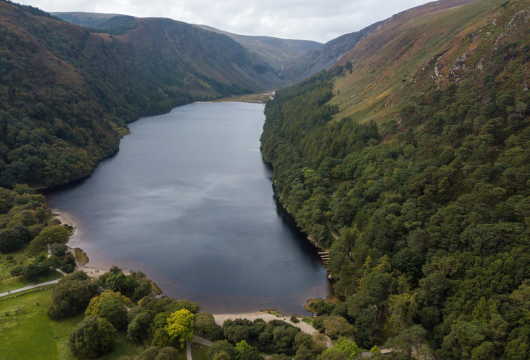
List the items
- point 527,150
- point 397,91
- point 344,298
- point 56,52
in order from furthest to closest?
point 56,52
point 397,91
point 344,298
point 527,150

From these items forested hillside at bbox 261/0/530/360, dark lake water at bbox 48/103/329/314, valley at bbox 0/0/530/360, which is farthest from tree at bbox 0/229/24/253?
forested hillside at bbox 261/0/530/360

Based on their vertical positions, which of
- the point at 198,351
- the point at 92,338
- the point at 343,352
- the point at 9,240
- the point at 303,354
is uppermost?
the point at 9,240

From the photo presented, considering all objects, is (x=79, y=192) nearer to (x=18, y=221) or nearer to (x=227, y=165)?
(x=18, y=221)

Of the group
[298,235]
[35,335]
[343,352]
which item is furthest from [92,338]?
[298,235]

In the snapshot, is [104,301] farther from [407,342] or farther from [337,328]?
[407,342]

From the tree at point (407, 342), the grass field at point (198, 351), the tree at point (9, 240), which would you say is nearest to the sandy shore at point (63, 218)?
the tree at point (9, 240)

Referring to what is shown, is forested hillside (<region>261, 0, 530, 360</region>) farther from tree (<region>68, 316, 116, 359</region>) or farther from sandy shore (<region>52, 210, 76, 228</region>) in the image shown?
sandy shore (<region>52, 210, 76, 228</region>)

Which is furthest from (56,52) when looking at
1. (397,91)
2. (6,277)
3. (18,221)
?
(397,91)
